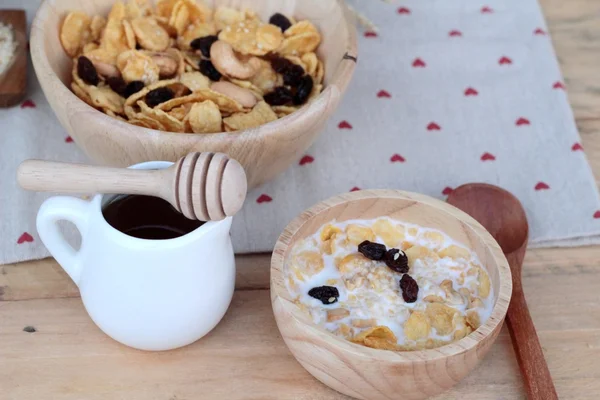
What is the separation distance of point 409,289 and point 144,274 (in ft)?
0.76

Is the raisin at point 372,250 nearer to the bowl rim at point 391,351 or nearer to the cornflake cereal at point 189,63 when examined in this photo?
the bowl rim at point 391,351

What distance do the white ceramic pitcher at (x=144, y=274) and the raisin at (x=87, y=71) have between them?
196 mm

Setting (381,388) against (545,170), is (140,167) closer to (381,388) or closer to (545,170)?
(381,388)

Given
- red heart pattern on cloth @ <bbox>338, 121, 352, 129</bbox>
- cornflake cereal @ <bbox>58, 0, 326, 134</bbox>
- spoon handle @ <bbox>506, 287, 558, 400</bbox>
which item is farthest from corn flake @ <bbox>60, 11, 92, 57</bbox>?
spoon handle @ <bbox>506, 287, 558, 400</bbox>

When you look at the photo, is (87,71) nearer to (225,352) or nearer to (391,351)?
(225,352)

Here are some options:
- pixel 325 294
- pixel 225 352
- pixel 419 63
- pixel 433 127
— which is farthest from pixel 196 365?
pixel 419 63

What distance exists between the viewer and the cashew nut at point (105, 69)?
87 centimetres

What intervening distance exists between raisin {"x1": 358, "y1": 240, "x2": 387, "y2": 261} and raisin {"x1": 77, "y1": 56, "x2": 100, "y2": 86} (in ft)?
1.11

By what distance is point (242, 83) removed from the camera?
2.88 ft

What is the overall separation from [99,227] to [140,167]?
0.07 m

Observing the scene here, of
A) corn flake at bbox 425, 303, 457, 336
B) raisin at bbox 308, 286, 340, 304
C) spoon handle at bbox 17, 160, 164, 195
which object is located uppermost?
spoon handle at bbox 17, 160, 164, 195

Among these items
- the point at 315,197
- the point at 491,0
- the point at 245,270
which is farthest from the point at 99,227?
the point at 491,0

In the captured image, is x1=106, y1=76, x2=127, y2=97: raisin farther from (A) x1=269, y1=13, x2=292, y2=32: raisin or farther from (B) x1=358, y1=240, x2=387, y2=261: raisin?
(B) x1=358, y1=240, x2=387, y2=261: raisin

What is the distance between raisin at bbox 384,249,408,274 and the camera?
0.73 m
